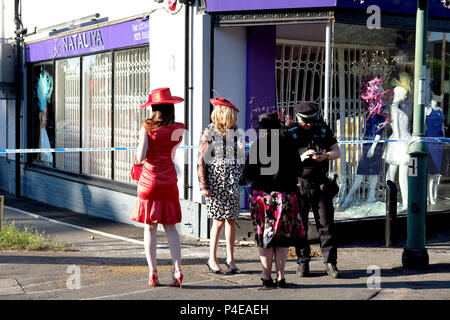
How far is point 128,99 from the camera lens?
40.3ft

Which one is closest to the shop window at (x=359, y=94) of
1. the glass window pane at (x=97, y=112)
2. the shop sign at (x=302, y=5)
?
the shop sign at (x=302, y=5)

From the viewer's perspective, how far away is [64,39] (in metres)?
14.4

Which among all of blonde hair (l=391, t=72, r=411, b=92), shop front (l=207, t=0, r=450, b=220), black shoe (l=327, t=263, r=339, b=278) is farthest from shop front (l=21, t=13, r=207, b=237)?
blonde hair (l=391, t=72, r=411, b=92)

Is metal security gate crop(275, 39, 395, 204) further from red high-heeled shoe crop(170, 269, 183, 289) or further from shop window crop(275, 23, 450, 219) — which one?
red high-heeled shoe crop(170, 269, 183, 289)

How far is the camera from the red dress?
6.85m

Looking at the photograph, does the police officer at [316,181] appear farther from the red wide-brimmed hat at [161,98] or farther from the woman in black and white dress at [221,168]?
the red wide-brimmed hat at [161,98]

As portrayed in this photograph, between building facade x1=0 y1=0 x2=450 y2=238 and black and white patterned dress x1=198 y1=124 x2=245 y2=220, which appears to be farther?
building facade x1=0 y1=0 x2=450 y2=238

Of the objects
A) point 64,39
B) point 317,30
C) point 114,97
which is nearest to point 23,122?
point 64,39

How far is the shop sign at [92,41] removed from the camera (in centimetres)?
1154

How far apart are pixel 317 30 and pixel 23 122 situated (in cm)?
888

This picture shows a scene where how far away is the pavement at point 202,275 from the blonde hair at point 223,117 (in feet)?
5.33

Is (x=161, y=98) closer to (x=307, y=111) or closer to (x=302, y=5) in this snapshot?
(x=307, y=111)

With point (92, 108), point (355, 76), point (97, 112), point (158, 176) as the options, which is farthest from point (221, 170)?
point (92, 108)

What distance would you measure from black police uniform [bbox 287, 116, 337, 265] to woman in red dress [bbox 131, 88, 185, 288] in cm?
131
